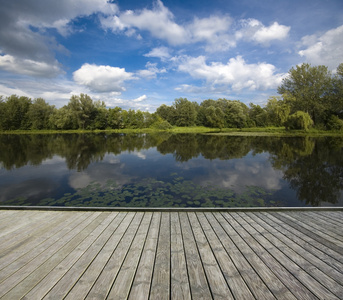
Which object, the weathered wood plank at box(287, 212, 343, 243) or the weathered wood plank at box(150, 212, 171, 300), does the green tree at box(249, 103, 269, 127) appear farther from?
the weathered wood plank at box(150, 212, 171, 300)

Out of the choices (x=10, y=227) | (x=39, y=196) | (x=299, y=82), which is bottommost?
(x=39, y=196)

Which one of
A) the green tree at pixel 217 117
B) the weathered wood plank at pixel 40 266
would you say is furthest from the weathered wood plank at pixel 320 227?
the green tree at pixel 217 117

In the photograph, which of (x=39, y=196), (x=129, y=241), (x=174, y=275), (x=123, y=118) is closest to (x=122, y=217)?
(x=129, y=241)

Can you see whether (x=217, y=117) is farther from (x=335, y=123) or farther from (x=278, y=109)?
(x=335, y=123)

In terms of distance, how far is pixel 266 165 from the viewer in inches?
463

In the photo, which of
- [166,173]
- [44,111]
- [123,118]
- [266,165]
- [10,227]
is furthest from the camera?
[123,118]

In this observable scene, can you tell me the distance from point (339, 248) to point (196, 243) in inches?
84.5

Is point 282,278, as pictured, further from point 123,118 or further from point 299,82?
point 123,118

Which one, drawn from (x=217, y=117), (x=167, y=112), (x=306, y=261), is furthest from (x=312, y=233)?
(x=167, y=112)

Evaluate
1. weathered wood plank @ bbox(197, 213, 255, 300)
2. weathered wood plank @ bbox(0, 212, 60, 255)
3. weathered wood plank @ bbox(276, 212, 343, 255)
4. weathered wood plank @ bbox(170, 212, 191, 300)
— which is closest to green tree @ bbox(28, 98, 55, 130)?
weathered wood plank @ bbox(0, 212, 60, 255)

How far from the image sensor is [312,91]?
36.3 metres

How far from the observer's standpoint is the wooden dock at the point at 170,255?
76.8 inches

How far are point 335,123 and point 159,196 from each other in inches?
1651

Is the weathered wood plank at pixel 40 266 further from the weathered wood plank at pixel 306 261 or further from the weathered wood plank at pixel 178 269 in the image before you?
the weathered wood plank at pixel 306 261
